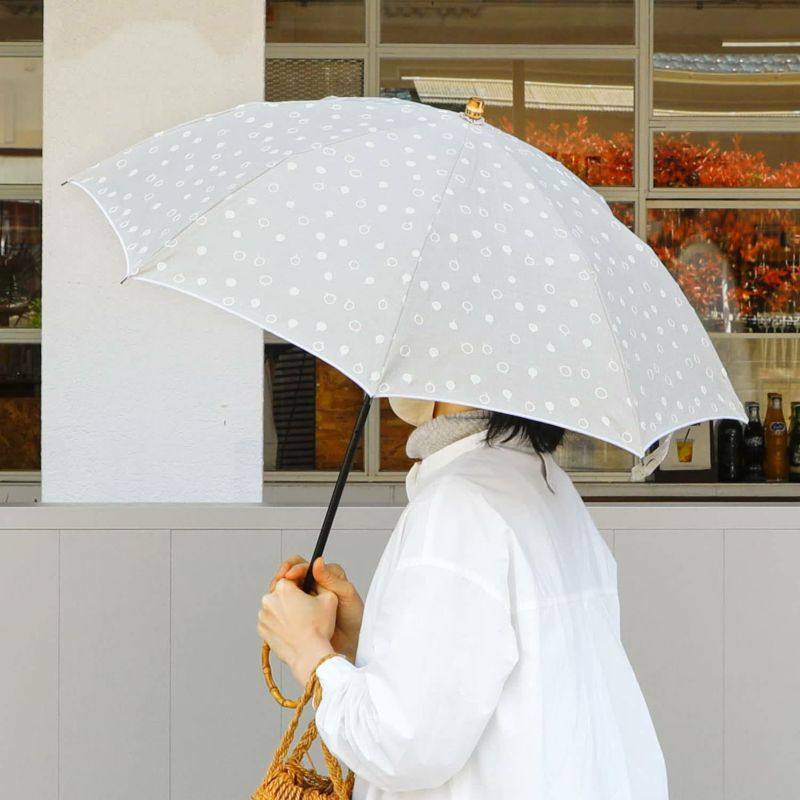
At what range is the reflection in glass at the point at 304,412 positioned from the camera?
6.16 metres

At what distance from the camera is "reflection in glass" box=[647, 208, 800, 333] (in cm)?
654

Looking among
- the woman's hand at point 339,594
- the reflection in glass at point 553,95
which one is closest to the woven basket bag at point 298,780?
the woman's hand at point 339,594

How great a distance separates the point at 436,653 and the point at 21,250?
16.1 ft

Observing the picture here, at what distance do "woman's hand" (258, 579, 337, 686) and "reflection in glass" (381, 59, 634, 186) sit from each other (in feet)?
15.2

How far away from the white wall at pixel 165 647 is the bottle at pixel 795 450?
9.79 ft

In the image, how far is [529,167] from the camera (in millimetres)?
1772

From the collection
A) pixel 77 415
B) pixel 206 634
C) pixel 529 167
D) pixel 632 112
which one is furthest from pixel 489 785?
pixel 632 112

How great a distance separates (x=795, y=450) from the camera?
6.52m

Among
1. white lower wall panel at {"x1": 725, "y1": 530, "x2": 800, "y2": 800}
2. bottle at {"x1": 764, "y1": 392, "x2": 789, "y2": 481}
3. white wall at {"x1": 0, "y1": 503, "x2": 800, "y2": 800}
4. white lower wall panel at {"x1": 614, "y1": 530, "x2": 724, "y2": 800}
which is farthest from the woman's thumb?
bottle at {"x1": 764, "y1": 392, "x2": 789, "y2": 481}

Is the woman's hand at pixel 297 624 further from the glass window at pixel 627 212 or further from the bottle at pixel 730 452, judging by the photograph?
the bottle at pixel 730 452

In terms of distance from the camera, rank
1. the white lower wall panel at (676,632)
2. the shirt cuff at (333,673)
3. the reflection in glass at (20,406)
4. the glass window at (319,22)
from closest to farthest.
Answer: the shirt cuff at (333,673) → the white lower wall panel at (676,632) → the reflection in glass at (20,406) → the glass window at (319,22)

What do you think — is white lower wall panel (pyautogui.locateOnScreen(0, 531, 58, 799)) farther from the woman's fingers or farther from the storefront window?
the storefront window

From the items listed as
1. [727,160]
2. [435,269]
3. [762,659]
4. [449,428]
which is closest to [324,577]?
[449,428]

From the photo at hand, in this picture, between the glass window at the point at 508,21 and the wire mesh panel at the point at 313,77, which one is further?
the glass window at the point at 508,21
